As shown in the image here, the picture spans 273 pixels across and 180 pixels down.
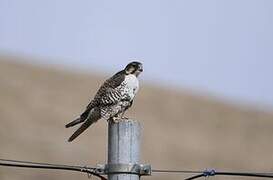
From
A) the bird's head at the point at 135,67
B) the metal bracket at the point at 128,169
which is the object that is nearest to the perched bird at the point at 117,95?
the bird's head at the point at 135,67

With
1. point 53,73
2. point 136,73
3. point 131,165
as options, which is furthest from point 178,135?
point 131,165

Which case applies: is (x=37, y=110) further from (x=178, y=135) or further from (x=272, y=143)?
(x=272, y=143)

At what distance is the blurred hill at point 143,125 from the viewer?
36.0m

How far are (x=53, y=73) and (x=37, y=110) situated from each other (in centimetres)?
616

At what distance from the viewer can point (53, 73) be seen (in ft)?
153

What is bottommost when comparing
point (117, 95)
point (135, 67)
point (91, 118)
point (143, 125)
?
point (91, 118)

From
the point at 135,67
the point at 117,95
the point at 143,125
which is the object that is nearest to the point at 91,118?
the point at 117,95

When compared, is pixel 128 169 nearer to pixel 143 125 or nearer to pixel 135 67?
pixel 135 67

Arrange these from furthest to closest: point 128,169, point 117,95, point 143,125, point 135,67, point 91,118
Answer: point 143,125, point 135,67, point 117,95, point 91,118, point 128,169

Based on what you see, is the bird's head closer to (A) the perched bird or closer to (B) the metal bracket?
(A) the perched bird

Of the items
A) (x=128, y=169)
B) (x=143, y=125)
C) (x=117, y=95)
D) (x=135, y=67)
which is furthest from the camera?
(x=143, y=125)

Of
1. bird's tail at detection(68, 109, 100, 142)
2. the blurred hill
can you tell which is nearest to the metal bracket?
bird's tail at detection(68, 109, 100, 142)

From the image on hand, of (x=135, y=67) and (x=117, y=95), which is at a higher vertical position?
(x=135, y=67)

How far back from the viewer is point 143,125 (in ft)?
110
